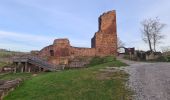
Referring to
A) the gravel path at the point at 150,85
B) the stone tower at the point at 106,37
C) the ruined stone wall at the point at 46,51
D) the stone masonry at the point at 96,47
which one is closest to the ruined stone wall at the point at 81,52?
the stone masonry at the point at 96,47

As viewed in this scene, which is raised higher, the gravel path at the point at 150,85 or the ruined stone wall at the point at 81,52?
the ruined stone wall at the point at 81,52

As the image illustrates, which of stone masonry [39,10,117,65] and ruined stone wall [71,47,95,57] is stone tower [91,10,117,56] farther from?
ruined stone wall [71,47,95,57]

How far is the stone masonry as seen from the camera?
4247 cm

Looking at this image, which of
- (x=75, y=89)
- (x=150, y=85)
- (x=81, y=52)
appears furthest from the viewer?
(x=81, y=52)

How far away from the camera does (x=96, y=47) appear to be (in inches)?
1721

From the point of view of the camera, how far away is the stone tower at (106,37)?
144 ft

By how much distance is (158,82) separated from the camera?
19188 mm

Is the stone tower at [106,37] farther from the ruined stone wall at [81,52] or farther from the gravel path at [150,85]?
the gravel path at [150,85]

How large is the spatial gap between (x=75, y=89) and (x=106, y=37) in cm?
2645

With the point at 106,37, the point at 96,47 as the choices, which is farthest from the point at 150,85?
the point at 106,37

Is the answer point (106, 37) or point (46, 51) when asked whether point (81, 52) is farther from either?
point (46, 51)

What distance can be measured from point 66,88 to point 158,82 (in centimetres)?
637

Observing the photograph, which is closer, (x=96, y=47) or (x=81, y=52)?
(x=81, y=52)

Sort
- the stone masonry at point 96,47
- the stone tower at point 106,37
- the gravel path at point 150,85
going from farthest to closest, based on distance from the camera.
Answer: the stone tower at point 106,37, the stone masonry at point 96,47, the gravel path at point 150,85
